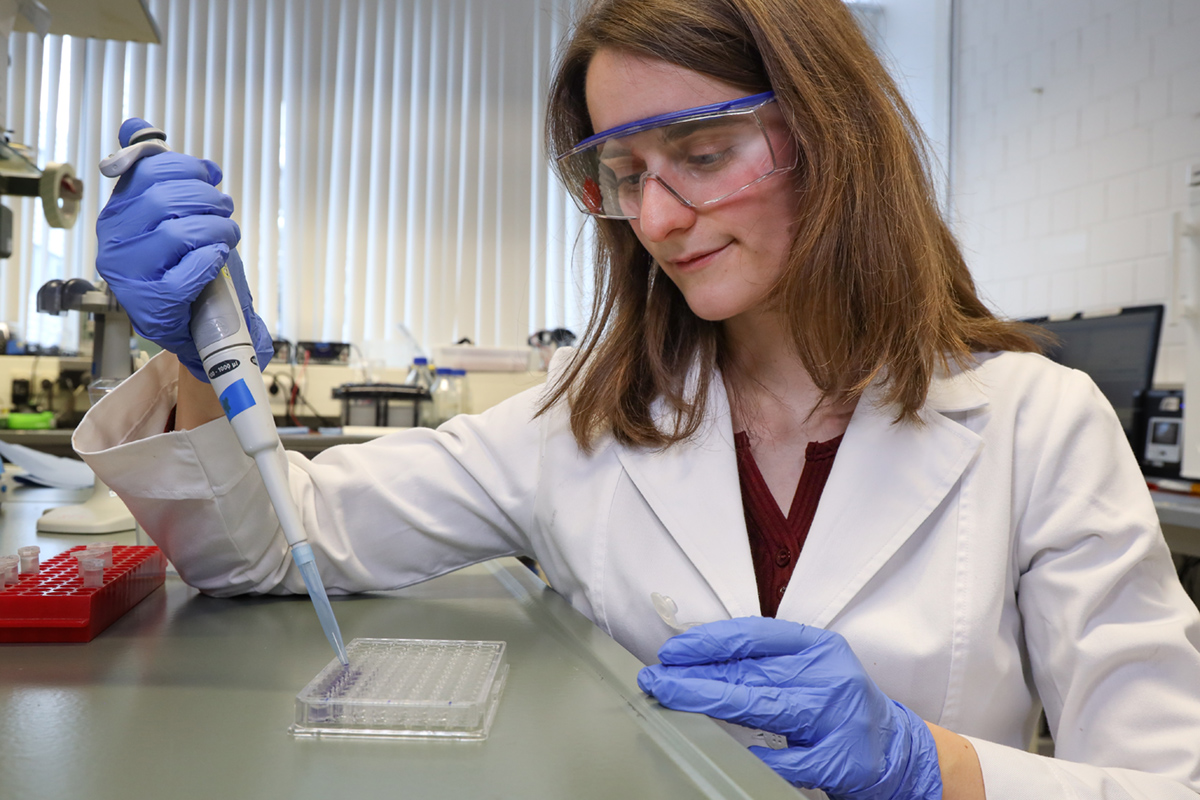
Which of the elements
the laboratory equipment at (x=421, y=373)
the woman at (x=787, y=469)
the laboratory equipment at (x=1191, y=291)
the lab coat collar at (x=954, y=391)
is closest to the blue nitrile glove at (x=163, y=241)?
the woman at (x=787, y=469)

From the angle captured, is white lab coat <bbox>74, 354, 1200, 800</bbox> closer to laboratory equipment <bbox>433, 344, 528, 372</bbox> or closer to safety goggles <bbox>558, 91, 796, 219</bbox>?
safety goggles <bbox>558, 91, 796, 219</bbox>

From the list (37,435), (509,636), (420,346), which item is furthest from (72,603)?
(420,346)

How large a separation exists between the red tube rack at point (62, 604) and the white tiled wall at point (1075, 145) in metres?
2.89

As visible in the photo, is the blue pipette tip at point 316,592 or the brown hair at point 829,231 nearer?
the blue pipette tip at point 316,592

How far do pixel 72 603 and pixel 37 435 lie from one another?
84.0 inches

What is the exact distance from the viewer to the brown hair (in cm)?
88

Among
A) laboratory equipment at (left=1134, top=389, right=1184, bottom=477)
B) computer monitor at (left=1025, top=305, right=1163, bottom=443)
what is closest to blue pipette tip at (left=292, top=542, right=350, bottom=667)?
computer monitor at (left=1025, top=305, right=1163, bottom=443)

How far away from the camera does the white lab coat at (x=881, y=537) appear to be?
75cm

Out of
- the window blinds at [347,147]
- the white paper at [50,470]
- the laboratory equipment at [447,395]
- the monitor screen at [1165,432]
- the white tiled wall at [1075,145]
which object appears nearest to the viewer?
the white paper at [50,470]

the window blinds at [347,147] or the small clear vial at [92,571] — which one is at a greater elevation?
the window blinds at [347,147]

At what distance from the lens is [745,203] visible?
0.91m

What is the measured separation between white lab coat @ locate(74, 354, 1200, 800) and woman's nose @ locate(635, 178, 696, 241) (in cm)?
23

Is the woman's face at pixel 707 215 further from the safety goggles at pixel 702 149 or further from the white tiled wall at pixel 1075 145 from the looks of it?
the white tiled wall at pixel 1075 145

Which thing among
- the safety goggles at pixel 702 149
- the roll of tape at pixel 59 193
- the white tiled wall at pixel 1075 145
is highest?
the white tiled wall at pixel 1075 145
